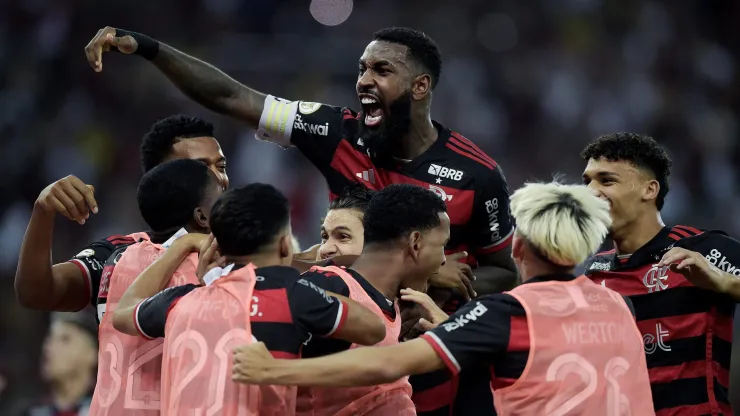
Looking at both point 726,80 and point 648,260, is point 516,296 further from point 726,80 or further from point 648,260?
point 726,80

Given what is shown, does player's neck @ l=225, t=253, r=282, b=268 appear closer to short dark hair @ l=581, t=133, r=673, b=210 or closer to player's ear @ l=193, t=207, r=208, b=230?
player's ear @ l=193, t=207, r=208, b=230

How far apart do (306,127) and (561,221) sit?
2028mm

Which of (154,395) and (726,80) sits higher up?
(726,80)

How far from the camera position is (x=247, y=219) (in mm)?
4016

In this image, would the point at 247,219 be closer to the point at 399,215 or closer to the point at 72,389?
the point at 399,215

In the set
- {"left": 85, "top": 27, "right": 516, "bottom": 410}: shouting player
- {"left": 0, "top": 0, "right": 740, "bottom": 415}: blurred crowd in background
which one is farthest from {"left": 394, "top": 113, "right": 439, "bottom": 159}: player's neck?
{"left": 0, "top": 0, "right": 740, "bottom": 415}: blurred crowd in background

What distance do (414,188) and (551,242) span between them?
0.87m

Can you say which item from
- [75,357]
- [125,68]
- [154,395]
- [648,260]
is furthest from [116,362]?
[125,68]

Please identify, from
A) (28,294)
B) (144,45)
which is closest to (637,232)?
(144,45)

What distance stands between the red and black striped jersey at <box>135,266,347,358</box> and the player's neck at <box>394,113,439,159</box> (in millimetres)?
1819

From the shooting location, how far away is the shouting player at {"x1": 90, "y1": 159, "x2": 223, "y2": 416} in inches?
179

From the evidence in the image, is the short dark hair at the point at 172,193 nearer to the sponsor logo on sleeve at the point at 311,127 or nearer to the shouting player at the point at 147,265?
the shouting player at the point at 147,265

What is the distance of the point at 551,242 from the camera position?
4078 mm

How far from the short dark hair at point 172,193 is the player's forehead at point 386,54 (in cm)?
138
